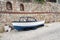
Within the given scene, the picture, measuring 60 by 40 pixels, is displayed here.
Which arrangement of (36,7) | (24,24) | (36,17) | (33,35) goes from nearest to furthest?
1. (33,35)
2. (24,24)
3. (36,17)
4. (36,7)

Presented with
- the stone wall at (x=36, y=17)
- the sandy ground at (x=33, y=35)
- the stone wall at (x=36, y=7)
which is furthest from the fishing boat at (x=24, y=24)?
the stone wall at (x=36, y=7)

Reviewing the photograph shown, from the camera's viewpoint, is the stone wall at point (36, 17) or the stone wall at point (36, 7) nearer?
the stone wall at point (36, 17)

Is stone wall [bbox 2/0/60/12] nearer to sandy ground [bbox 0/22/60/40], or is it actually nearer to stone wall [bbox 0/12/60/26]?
stone wall [bbox 0/12/60/26]

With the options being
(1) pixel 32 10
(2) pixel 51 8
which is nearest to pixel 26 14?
(1) pixel 32 10

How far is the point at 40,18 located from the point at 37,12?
Answer: 49.2 inches

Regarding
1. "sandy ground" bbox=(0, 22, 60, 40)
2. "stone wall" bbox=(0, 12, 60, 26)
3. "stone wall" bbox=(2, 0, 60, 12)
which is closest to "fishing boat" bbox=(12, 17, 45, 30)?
"sandy ground" bbox=(0, 22, 60, 40)

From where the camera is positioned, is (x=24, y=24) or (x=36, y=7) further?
(x=36, y=7)

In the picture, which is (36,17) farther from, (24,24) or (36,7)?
(24,24)

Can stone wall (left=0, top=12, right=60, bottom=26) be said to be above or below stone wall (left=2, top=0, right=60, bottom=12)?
below

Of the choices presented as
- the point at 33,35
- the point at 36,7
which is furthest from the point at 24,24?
the point at 36,7

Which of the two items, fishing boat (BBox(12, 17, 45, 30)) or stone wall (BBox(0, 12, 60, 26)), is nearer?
fishing boat (BBox(12, 17, 45, 30))

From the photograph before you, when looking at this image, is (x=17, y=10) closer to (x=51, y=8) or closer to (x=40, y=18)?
(x=40, y=18)

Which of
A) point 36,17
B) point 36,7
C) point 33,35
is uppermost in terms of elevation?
point 36,7

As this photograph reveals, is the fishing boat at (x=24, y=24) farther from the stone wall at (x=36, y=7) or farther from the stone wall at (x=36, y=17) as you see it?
the stone wall at (x=36, y=7)
